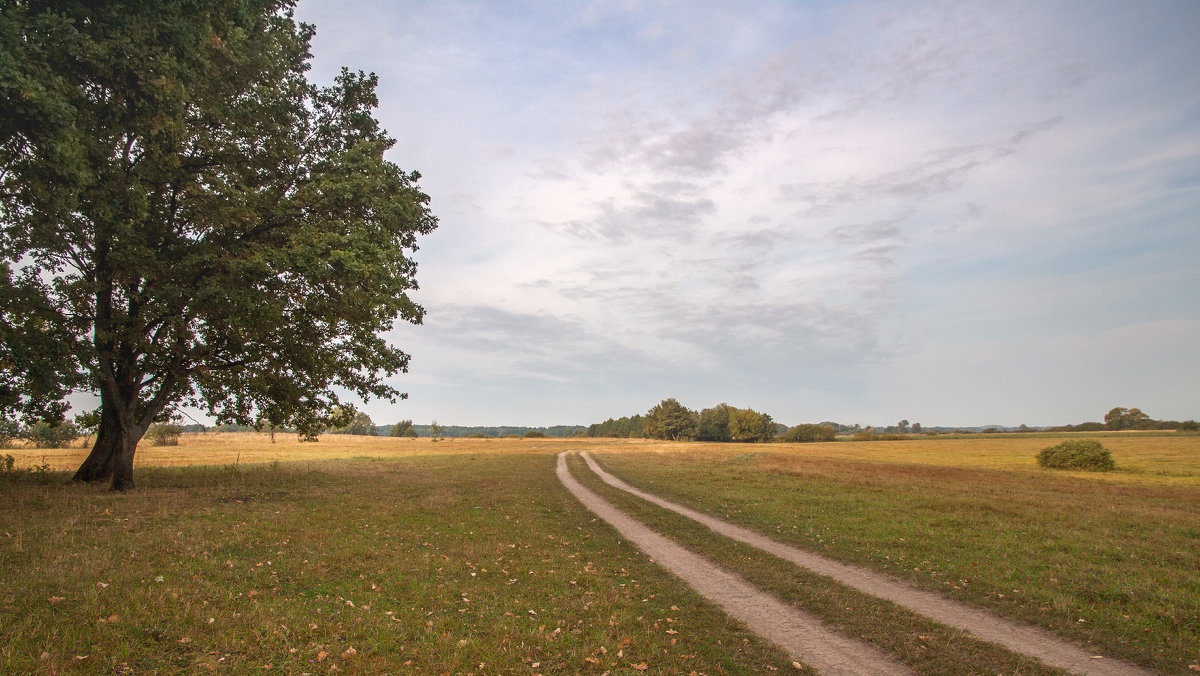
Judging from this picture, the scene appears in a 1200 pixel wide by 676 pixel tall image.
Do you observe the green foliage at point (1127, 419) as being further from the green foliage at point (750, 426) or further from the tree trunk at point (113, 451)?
the tree trunk at point (113, 451)

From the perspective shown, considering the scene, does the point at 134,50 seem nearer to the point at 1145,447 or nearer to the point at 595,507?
the point at 595,507

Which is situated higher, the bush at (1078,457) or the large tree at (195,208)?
the large tree at (195,208)

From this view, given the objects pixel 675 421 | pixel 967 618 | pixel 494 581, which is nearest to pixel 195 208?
pixel 494 581

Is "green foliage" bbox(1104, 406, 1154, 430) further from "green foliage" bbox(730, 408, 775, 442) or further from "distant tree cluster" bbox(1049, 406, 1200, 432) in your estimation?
"green foliage" bbox(730, 408, 775, 442)

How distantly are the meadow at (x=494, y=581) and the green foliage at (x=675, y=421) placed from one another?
141 m

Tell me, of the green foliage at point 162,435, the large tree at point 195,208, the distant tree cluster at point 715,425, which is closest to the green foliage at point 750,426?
the distant tree cluster at point 715,425

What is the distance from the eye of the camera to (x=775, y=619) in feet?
29.9

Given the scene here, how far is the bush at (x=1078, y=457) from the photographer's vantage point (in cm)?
4812

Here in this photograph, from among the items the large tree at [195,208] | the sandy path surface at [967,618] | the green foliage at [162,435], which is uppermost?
the large tree at [195,208]

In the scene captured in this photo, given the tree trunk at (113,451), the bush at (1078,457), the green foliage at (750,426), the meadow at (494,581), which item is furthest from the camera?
the green foliage at (750,426)

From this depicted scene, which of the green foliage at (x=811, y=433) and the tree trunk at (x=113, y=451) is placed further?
the green foliage at (x=811, y=433)

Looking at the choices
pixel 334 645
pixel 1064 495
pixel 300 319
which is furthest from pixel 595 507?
pixel 1064 495

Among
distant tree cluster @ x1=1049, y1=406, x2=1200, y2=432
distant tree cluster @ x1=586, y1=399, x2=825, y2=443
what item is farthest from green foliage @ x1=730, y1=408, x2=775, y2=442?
distant tree cluster @ x1=1049, y1=406, x2=1200, y2=432

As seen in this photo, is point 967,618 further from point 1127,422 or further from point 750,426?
point 1127,422
